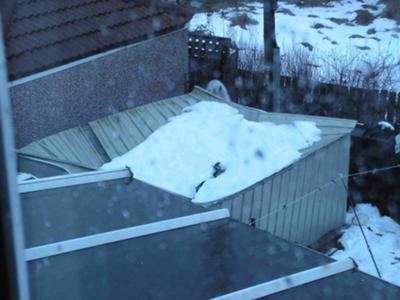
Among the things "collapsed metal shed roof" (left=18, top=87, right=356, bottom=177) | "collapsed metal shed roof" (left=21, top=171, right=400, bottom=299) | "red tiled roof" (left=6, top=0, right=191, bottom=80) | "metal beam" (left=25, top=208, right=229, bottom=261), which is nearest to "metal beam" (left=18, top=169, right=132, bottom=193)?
"collapsed metal shed roof" (left=21, top=171, right=400, bottom=299)

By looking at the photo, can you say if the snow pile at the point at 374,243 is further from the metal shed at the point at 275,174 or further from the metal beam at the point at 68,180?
the metal beam at the point at 68,180

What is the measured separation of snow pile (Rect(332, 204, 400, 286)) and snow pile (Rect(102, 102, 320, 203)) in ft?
3.64

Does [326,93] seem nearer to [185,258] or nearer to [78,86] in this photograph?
[78,86]

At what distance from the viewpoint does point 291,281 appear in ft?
5.74

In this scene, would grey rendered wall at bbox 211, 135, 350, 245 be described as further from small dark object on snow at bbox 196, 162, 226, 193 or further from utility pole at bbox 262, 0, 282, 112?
utility pole at bbox 262, 0, 282, 112

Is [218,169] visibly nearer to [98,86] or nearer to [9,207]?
[98,86]

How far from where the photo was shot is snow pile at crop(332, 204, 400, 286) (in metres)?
5.50

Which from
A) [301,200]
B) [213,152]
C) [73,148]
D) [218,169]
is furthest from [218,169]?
[73,148]

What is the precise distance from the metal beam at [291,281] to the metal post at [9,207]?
104 centimetres

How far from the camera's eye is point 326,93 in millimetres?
8586

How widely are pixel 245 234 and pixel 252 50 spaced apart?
7.65 meters

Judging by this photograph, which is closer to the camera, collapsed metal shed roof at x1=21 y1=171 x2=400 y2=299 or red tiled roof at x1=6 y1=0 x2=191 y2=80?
collapsed metal shed roof at x1=21 y1=171 x2=400 y2=299

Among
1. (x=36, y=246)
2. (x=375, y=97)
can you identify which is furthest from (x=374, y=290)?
(x=375, y=97)

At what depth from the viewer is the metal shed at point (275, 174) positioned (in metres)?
5.04
